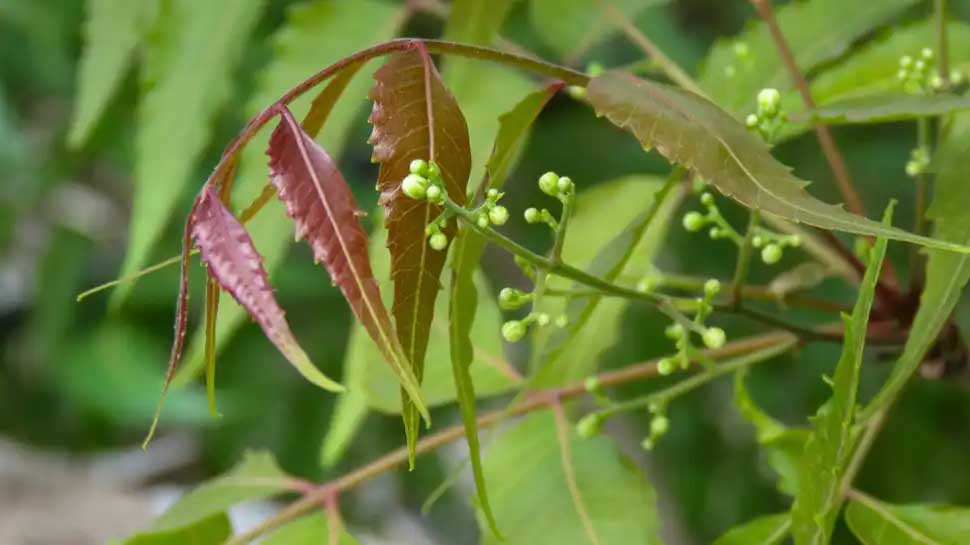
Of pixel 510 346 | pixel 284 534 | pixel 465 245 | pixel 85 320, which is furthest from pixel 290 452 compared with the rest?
pixel 465 245

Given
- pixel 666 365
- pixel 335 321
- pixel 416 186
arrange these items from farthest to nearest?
pixel 335 321, pixel 666 365, pixel 416 186

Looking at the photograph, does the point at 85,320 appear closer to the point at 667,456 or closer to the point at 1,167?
the point at 1,167

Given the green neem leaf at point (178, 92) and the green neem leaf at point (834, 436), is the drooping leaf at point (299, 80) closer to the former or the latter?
the green neem leaf at point (178, 92)

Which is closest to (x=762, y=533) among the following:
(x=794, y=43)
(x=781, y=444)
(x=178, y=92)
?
(x=781, y=444)

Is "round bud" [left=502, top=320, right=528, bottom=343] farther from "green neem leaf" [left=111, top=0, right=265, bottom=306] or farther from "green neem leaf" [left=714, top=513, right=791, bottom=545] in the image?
"green neem leaf" [left=111, top=0, right=265, bottom=306]

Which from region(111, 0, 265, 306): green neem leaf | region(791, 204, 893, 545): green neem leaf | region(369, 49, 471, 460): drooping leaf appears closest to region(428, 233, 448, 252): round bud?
region(369, 49, 471, 460): drooping leaf

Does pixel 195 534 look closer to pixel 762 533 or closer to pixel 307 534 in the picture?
pixel 307 534

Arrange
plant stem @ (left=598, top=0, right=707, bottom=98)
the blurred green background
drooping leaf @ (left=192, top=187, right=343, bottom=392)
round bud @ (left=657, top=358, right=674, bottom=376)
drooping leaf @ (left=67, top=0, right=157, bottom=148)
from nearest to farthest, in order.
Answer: drooping leaf @ (left=192, top=187, right=343, bottom=392) → round bud @ (left=657, top=358, right=674, bottom=376) → plant stem @ (left=598, top=0, right=707, bottom=98) → drooping leaf @ (left=67, top=0, right=157, bottom=148) → the blurred green background

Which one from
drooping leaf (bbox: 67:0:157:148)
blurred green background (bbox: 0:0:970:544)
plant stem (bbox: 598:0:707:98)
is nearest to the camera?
plant stem (bbox: 598:0:707:98)
